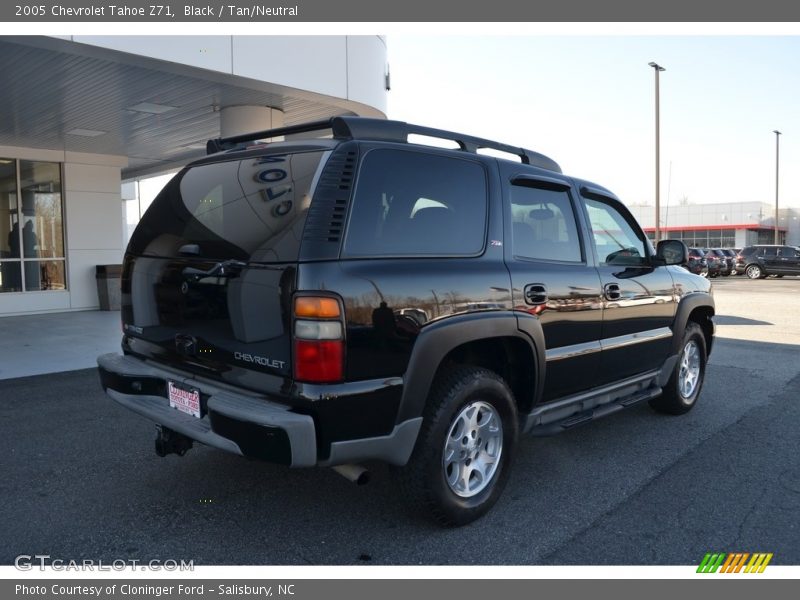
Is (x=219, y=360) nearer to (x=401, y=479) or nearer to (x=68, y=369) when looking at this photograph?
(x=401, y=479)

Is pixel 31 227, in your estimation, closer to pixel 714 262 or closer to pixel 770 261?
pixel 714 262

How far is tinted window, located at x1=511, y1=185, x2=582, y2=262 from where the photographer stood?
394 cm

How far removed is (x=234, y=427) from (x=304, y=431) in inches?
13.7

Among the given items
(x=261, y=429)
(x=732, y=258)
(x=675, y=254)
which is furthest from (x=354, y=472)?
(x=732, y=258)

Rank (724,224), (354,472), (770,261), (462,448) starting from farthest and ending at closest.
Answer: (724,224) < (770,261) < (462,448) < (354,472)

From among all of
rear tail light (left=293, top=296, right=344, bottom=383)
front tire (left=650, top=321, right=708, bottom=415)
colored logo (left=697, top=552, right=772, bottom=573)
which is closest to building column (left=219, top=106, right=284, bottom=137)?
front tire (left=650, top=321, right=708, bottom=415)

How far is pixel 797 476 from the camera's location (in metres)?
4.23

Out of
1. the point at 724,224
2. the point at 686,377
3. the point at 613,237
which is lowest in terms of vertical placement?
the point at 686,377

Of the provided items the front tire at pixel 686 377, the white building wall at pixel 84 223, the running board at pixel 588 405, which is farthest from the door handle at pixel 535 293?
the white building wall at pixel 84 223

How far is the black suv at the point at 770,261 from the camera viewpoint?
95.9 ft

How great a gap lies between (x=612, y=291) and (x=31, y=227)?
44.1 feet

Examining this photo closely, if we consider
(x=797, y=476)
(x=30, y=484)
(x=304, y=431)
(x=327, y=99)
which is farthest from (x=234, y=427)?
(x=327, y=99)

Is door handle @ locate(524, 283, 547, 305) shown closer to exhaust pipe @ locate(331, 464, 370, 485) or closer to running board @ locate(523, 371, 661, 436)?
running board @ locate(523, 371, 661, 436)

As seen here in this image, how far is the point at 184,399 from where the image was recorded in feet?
10.8
